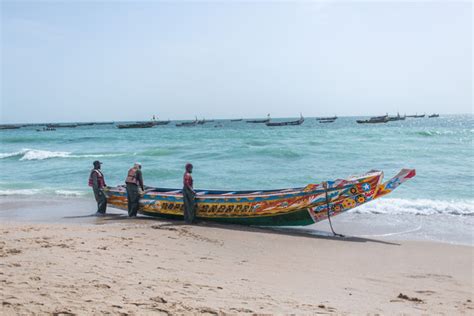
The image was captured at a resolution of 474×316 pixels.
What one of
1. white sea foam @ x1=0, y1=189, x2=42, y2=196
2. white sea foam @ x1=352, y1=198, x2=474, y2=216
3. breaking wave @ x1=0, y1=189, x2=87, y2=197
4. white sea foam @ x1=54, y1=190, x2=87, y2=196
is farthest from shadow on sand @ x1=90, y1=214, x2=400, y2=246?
white sea foam @ x1=0, y1=189, x2=42, y2=196

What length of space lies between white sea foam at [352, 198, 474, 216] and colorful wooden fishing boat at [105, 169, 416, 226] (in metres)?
2.52

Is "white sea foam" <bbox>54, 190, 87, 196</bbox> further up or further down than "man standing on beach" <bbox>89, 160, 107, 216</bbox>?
further down

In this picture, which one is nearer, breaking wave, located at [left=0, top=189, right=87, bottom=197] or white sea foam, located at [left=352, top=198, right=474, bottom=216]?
white sea foam, located at [left=352, top=198, right=474, bottom=216]

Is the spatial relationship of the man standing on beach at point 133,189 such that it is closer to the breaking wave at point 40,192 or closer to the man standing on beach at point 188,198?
the man standing on beach at point 188,198

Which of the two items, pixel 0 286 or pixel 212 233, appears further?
pixel 212 233

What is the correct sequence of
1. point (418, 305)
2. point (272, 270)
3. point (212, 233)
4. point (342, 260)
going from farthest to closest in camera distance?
point (212, 233)
point (342, 260)
point (272, 270)
point (418, 305)

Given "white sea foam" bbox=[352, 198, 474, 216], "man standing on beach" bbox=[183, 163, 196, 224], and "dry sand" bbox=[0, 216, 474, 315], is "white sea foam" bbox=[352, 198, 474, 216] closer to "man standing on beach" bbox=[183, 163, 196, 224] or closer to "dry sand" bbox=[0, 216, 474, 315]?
"dry sand" bbox=[0, 216, 474, 315]

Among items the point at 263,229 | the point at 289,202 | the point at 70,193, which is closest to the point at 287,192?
the point at 289,202

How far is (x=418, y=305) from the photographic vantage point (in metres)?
4.52

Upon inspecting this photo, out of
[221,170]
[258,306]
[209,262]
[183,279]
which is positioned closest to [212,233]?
[209,262]

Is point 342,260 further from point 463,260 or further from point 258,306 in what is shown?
point 258,306

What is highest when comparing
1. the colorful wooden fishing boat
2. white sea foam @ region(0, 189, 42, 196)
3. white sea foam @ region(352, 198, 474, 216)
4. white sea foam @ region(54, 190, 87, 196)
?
the colorful wooden fishing boat

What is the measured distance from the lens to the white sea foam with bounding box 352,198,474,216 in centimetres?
1052

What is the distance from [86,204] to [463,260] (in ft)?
31.7
